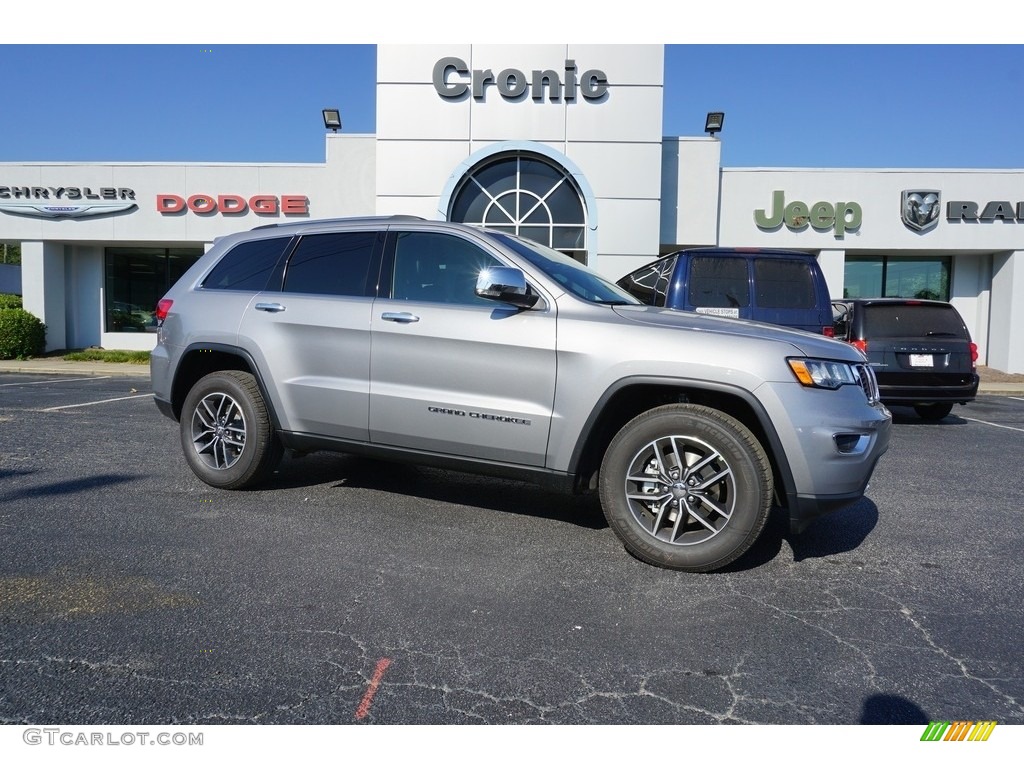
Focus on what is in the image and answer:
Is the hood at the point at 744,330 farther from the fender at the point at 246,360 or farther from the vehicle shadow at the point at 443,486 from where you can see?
the fender at the point at 246,360

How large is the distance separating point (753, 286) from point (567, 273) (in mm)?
4130

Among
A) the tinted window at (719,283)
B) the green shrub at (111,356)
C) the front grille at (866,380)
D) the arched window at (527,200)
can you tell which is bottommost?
the green shrub at (111,356)

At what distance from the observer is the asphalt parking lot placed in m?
2.54

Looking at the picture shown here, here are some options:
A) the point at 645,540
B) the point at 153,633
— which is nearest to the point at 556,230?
the point at 645,540

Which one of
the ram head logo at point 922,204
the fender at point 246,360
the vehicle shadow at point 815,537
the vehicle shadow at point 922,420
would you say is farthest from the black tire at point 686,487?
the ram head logo at point 922,204

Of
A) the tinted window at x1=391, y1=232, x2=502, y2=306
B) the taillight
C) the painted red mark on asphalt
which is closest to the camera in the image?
the painted red mark on asphalt

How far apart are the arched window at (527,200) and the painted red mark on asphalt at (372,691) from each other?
46.9 feet

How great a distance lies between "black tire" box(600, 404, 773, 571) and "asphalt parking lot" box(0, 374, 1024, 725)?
0.17 m

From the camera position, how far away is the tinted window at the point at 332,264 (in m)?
4.81

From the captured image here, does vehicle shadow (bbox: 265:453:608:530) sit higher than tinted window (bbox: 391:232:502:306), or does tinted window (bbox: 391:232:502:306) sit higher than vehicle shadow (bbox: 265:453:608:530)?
tinted window (bbox: 391:232:502:306)

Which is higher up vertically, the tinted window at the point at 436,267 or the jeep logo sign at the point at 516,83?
the jeep logo sign at the point at 516,83

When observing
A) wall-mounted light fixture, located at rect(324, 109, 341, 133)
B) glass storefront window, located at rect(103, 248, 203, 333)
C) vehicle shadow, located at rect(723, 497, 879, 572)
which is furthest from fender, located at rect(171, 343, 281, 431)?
glass storefront window, located at rect(103, 248, 203, 333)

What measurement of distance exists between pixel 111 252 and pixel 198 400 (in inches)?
726

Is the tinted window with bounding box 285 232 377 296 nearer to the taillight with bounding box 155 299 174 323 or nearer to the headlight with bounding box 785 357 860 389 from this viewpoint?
the taillight with bounding box 155 299 174 323
